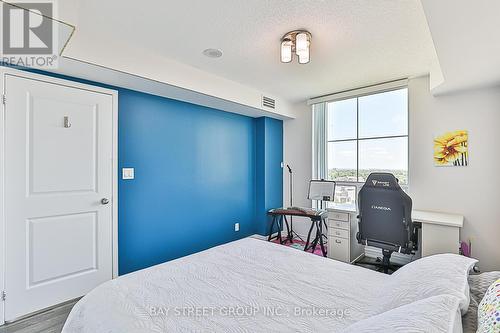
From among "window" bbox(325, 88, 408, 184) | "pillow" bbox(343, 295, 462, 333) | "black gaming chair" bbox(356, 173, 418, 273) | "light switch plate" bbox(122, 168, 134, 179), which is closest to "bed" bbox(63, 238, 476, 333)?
"pillow" bbox(343, 295, 462, 333)

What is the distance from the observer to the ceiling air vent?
3685mm

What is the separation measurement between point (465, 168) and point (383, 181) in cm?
106

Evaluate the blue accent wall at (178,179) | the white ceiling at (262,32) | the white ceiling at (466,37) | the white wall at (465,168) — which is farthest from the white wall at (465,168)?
the blue accent wall at (178,179)

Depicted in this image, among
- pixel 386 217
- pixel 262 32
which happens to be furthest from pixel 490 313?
pixel 262 32

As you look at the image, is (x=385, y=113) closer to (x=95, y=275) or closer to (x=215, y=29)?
(x=215, y=29)

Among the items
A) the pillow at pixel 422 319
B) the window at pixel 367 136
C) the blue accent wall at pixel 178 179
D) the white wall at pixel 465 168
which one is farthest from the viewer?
the window at pixel 367 136

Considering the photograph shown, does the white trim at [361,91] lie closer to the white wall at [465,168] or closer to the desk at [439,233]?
the white wall at [465,168]

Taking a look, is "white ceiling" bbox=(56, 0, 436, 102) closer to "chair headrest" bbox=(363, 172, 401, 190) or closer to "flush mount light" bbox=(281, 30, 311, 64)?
"flush mount light" bbox=(281, 30, 311, 64)

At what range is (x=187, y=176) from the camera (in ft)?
10.8

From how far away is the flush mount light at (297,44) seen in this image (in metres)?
1.98

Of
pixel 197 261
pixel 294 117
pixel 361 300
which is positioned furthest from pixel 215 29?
pixel 294 117

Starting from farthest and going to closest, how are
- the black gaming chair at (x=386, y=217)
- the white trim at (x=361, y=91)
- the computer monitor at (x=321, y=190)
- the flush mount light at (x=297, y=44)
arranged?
the computer monitor at (x=321, y=190)
the white trim at (x=361, y=91)
the black gaming chair at (x=386, y=217)
the flush mount light at (x=297, y=44)

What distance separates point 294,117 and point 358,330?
377cm

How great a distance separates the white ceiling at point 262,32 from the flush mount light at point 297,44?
0.05 metres
